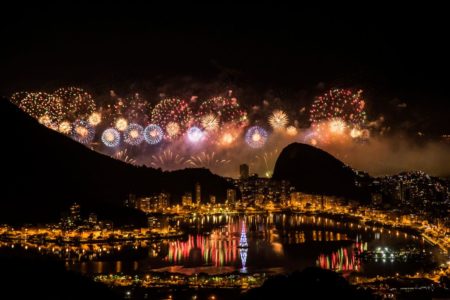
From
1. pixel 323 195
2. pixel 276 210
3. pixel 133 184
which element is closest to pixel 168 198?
pixel 133 184

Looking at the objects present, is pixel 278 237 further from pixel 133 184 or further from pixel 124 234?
pixel 133 184

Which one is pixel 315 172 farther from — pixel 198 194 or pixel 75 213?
pixel 75 213

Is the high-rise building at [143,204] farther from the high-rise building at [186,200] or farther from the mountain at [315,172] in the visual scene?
the mountain at [315,172]

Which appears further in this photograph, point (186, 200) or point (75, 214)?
point (186, 200)

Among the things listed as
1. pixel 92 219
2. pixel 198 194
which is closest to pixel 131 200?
pixel 198 194

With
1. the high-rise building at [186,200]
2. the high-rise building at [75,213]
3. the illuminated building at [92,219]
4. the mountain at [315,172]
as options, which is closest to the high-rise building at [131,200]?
the high-rise building at [186,200]
